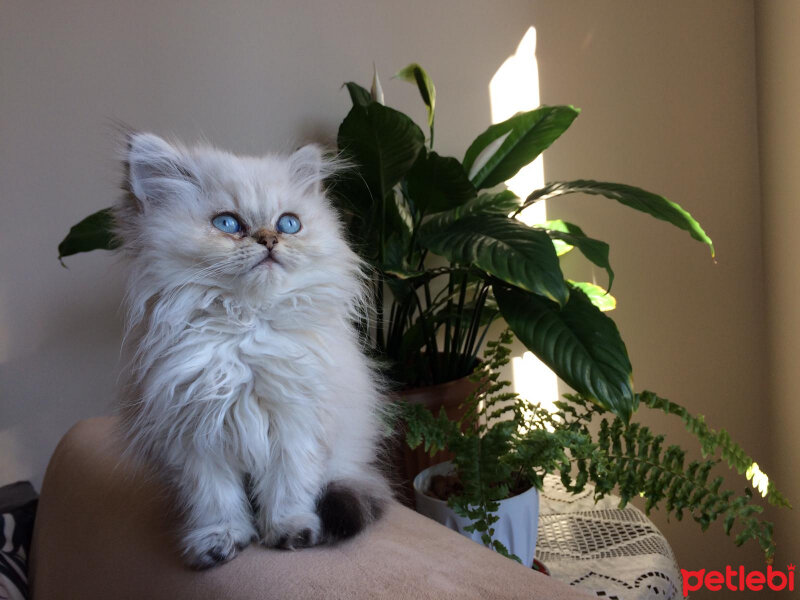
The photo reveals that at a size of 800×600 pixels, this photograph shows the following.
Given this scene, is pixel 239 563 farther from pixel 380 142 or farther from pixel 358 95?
pixel 358 95

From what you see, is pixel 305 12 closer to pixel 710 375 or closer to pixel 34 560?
pixel 34 560

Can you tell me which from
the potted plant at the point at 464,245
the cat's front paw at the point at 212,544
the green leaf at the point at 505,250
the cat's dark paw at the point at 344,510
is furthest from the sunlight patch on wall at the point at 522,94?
the cat's front paw at the point at 212,544

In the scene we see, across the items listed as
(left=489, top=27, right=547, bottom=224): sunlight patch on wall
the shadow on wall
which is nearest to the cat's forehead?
the shadow on wall

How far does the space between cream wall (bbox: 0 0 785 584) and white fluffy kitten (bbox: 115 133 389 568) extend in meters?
0.84

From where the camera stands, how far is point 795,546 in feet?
5.21

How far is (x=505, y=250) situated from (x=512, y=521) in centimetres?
49

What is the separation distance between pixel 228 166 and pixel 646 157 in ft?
4.65

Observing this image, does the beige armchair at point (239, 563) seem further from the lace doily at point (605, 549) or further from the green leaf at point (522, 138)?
the green leaf at point (522, 138)

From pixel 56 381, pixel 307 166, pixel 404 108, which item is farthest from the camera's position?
pixel 404 108

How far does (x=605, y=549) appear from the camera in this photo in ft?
4.04

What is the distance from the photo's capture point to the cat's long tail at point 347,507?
0.74 meters

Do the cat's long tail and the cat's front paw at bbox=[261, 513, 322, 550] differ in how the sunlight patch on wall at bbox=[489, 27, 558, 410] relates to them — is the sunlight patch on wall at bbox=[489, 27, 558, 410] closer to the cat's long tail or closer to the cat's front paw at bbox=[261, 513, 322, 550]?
the cat's long tail

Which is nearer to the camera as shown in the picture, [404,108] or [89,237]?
[89,237]

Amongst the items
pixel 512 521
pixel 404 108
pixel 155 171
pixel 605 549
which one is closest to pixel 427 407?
pixel 512 521
